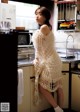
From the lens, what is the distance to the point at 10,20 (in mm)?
2697

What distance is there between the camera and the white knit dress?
2465mm

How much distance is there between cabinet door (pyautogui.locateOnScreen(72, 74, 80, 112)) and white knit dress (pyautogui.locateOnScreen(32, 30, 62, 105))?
1.29 feet

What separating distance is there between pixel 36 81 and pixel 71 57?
2.72 ft

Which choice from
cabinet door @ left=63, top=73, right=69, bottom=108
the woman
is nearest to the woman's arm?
the woman

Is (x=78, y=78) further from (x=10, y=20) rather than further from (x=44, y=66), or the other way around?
(x=10, y=20)

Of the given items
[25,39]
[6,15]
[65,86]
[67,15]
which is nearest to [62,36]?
[67,15]

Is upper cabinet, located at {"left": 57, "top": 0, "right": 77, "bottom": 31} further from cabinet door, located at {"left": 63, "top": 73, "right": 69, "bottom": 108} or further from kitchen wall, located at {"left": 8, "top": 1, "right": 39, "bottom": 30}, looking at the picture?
cabinet door, located at {"left": 63, "top": 73, "right": 69, "bottom": 108}

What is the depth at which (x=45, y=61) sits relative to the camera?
8.19 ft

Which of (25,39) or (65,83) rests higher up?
(25,39)

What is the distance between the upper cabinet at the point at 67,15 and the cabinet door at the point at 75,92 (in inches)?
30.8

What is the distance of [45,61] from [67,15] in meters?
1.18

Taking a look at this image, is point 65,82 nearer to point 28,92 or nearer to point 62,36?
point 28,92

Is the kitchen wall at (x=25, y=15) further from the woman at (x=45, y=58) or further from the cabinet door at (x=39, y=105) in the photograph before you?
the cabinet door at (x=39, y=105)

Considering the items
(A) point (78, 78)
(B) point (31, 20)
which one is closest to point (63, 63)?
(A) point (78, 78)
